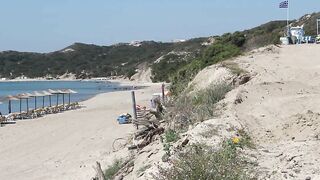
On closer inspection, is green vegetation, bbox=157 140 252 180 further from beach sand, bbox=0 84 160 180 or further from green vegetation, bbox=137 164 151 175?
beach sand, bbox=0 84 160 180

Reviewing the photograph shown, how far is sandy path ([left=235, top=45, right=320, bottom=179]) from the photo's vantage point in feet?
22.0

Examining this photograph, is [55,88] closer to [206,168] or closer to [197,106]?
[197,106]

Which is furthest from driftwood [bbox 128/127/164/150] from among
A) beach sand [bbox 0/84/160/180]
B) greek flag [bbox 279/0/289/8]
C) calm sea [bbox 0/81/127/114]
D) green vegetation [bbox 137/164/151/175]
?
calm sea [bbox 0/81/127/114]

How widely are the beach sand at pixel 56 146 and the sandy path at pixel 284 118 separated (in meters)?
4.09

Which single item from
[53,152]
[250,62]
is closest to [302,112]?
[250,62]

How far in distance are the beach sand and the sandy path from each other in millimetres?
4092

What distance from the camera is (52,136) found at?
24094 mm

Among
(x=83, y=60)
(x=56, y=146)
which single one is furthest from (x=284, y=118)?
(x=83, y=60)

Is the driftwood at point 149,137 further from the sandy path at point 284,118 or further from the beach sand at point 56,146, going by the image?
the sandy path at point 284,118

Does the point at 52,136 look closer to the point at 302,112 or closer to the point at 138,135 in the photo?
the point at 138,135

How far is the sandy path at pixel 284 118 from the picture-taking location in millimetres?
6711

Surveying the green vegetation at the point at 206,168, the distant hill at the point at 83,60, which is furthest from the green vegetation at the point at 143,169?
the distant hill at the point at 83,60

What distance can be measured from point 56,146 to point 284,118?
13137 millimetres

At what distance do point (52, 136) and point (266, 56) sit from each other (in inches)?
414
